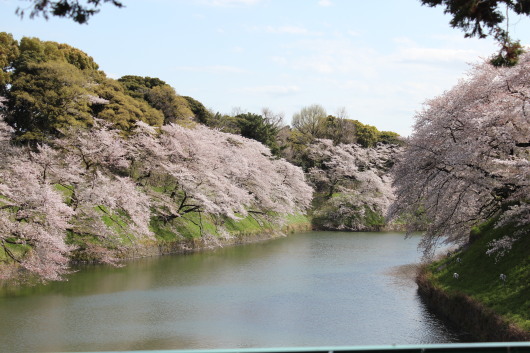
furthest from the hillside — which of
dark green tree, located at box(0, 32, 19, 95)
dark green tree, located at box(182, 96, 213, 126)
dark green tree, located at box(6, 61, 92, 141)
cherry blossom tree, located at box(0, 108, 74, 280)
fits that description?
dark green tree, located at box(182, 96, 213, 126)

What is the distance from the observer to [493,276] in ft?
45.3

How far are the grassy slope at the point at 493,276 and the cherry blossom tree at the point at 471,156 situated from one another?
715 millimetres

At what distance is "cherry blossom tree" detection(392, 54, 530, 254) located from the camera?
14.3m

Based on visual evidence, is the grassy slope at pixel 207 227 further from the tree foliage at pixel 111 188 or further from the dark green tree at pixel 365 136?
the dark green tree at pixel 365 136

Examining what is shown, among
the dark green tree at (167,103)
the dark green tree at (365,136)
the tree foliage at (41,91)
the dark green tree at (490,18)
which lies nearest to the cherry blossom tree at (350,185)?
Answer: the dark green tree at (365,136)

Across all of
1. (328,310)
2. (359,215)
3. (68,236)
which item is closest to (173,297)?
(328,310)

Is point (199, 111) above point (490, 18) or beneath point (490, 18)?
above

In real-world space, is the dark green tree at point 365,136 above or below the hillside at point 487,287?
above

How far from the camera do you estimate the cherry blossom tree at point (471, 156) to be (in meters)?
14.3

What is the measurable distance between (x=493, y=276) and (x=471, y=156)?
310cm

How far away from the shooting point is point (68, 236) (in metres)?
22.0

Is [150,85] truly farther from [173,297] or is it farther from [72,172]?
[173,297]

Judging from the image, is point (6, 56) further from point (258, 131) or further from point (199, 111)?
point (258, 131)

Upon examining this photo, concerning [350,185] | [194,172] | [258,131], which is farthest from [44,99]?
[350,185]
